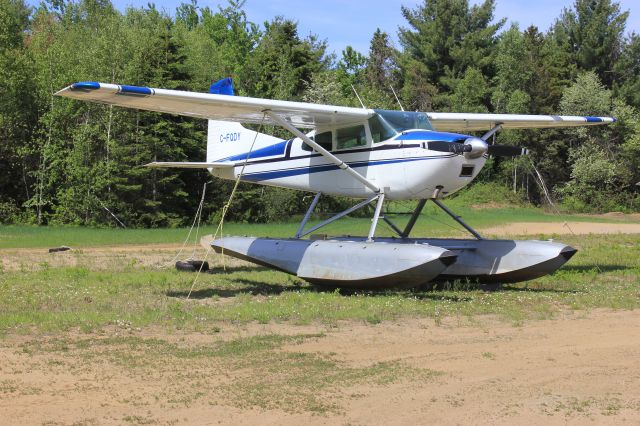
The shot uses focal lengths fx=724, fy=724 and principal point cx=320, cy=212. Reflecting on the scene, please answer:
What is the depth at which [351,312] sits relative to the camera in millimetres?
10422

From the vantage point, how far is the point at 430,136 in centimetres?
1312

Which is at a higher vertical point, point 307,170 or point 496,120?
point 496,120

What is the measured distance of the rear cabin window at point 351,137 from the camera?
1416 centimetres

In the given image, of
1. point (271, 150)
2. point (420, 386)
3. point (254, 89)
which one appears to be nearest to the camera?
point (420, 386)

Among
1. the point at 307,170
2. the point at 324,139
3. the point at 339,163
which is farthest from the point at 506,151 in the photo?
the point at 307,170

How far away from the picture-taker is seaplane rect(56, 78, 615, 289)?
39.3 feet

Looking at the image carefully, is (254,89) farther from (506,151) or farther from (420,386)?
(420,386)

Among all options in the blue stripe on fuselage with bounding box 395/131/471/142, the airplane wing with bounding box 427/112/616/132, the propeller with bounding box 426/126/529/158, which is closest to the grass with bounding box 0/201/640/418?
the propeller with bounding box 426/126/529/158

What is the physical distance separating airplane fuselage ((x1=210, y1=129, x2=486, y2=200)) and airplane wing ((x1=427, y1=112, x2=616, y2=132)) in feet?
7.68

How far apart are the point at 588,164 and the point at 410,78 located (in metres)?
16.6

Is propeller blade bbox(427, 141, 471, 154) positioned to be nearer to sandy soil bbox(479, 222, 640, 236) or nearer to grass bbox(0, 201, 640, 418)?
grass bbox(0, 201, 640, 418)

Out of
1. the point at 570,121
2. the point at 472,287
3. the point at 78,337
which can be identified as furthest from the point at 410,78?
the point at 78,337

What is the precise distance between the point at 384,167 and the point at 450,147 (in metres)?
1.47

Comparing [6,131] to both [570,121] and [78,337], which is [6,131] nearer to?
[570,121]
